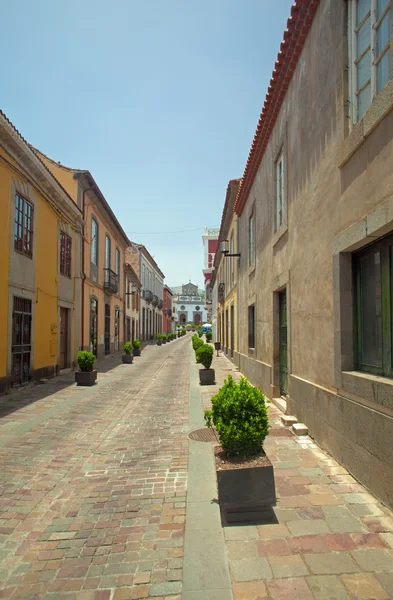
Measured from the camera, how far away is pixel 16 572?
2857mm

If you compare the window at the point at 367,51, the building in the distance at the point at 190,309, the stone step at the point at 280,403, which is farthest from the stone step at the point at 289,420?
the building in the distance at the point at 190,309

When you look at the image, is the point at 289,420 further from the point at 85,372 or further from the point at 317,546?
the point at 85,372

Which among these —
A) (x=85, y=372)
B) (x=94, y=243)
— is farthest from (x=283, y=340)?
(x=94, y=243)

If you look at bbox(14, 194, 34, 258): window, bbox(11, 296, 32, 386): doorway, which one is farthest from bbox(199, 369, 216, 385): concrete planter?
bbox(14, 194, 34, 258): window

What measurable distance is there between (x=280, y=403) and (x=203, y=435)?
2.22 meters

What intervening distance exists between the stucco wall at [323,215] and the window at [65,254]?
384 inches

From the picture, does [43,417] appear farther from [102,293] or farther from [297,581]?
[102,293]

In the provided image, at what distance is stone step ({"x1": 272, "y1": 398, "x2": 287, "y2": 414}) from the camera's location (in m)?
7.57

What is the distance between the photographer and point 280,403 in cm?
788

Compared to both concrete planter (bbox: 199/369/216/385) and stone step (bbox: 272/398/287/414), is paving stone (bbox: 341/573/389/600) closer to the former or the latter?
stone step (bbox: 272/398/287/414)

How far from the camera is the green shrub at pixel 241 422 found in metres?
3.61

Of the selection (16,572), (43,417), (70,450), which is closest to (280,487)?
(16,572)

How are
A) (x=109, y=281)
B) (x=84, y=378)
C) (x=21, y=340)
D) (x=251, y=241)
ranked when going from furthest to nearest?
(x=109, y=281), (x=251, y=241), (x=84, y=378), (x=21, y=340)

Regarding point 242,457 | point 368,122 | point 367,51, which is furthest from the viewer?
point 367,51
